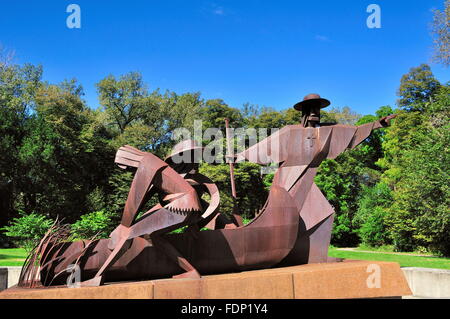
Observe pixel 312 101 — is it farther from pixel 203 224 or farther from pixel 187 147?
pixel 203 224

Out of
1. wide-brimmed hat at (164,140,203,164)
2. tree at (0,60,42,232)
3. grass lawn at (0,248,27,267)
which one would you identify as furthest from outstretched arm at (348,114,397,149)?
tree at (0,60,42,232)

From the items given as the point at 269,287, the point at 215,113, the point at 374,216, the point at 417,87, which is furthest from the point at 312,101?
the point at 417,87

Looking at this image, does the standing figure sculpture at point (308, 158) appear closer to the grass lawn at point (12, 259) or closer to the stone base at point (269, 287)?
the stone base at point (269, 287)

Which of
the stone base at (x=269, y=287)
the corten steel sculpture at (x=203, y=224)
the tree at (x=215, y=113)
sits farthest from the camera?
the tree at (x=215, y=113)

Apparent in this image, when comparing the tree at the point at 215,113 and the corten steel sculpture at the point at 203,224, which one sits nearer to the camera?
the corten steel sculpture at the point at 203,224

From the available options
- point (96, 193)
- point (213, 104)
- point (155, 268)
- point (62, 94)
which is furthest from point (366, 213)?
point (62, 94)

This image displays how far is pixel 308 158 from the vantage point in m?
7.83

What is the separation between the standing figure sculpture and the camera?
7.51m

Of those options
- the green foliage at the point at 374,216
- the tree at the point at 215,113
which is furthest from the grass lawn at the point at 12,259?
the green foliage at the point at 374,216

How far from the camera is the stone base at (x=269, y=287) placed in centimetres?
534

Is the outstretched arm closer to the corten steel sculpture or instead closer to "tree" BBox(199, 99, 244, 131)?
the corten steel sculpture

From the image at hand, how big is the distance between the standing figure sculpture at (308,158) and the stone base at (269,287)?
49 cm

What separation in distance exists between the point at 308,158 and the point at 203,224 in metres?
2.62
